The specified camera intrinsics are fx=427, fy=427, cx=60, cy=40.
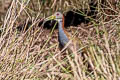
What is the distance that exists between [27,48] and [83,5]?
2.89 meters

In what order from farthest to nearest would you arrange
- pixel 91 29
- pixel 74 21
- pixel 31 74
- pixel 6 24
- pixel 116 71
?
pixel 74 21 < pixel 91 29 < pixel 6 24 < pixel 31 74 < pixel 116 71

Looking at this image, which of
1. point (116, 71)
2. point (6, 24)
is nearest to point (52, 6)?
point (6, 24)

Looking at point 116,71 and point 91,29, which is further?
Answer: point 91,29

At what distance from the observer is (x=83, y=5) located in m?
7.05

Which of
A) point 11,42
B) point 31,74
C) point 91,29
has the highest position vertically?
point 11,42

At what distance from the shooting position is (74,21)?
8.29 m

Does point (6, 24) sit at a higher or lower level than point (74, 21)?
higher

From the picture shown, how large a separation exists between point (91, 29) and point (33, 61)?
3395 mm

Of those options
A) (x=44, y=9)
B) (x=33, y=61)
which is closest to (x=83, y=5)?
(x=44, y=9)

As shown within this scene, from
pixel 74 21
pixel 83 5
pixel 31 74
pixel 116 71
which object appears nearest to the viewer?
pixel 116 71

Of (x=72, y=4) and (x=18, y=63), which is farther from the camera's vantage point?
→ (x=72, y=4)

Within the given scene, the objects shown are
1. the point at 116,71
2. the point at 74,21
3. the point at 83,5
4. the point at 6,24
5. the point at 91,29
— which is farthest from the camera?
the point at 74,21

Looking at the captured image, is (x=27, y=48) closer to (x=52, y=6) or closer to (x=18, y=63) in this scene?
(x=18, y=63)

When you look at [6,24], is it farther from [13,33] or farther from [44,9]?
[44,9]
